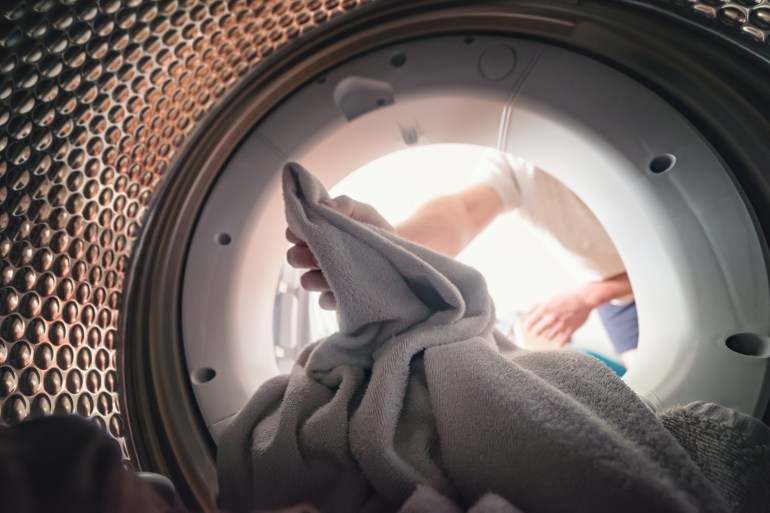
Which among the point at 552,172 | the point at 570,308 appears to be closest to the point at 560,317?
the point at 570,308

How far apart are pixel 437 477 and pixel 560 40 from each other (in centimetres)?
55

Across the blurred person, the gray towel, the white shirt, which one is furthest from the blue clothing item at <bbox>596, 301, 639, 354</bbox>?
the gray towel

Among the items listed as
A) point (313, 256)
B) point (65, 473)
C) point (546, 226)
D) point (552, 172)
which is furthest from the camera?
point (546, 226)

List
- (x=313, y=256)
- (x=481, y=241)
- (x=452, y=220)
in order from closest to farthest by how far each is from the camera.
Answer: (x=313, y=256), (x=452, y=220), (x=481, y=241)

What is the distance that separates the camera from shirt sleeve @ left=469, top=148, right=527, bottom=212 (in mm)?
914

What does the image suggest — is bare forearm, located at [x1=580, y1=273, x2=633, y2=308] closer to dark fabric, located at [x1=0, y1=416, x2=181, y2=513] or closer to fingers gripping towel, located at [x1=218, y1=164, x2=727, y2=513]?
fingers gripping towel, located at [x1=218, y1=164, x2=727, y2=513]

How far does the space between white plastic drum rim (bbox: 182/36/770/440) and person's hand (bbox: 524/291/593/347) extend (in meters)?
0.55

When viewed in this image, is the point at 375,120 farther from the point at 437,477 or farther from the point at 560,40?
the point at 437,477

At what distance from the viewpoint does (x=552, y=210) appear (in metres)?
0.95

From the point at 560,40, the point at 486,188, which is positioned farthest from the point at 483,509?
the point at 486,188

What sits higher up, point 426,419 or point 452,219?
point 452,219

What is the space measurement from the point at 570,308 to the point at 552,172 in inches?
24.3

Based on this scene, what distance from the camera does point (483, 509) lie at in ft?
0.92

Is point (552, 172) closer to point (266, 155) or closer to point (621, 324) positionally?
point (266, 155)
